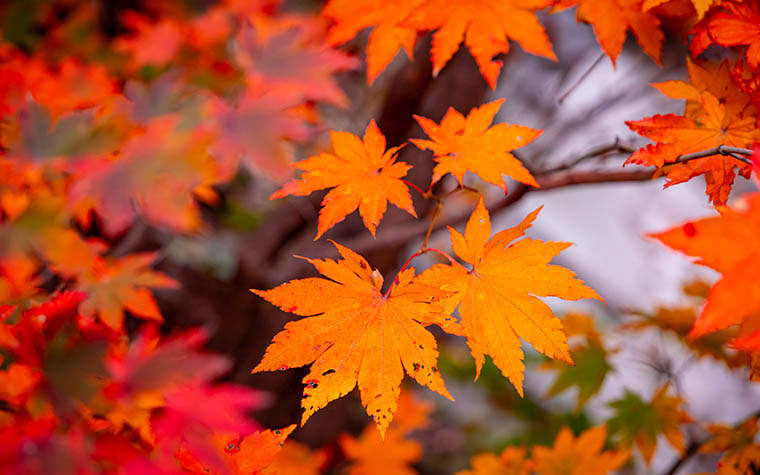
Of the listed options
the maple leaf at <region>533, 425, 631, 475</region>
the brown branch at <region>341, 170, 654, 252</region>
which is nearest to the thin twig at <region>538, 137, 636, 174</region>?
the brown branch at <region>341, 170, 654, 252</region>

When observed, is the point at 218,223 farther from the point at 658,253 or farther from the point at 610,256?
the point at 658,253

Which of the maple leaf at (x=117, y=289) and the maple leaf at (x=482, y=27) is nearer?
the maple leaf at (x=482, y=27)

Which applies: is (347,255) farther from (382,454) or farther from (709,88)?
(382,454)

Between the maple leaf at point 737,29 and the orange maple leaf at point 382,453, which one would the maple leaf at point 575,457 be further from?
the maple leaf at point 737,29

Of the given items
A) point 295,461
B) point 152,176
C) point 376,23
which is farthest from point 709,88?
point 295,461

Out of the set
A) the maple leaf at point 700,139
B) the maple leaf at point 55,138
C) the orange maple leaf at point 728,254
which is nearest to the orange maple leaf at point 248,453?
the maple leaf at point 55,138
